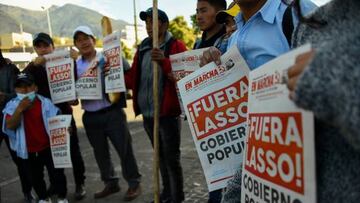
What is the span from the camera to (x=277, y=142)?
1332mm

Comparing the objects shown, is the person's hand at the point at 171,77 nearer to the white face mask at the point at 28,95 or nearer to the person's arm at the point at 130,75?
the person's arm at the point at 130,75

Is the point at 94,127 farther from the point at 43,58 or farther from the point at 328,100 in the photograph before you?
the point at 328,100

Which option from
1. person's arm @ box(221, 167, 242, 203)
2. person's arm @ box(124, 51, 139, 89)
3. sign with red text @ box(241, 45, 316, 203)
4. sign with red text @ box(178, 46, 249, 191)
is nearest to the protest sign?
person's arm @ box(124, 51, 139, 89)

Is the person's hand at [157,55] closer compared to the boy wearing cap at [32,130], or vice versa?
the person's hand at [157,55]

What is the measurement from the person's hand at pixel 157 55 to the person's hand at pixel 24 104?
1.59 meters

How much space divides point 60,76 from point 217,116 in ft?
9.04

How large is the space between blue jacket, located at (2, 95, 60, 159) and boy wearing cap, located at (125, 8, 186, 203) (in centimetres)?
99

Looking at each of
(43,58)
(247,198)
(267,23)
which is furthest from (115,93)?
(247,198)

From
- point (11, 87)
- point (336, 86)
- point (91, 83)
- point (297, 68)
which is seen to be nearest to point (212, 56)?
point (297, 68)

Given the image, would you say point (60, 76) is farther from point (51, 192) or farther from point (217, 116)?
point (217, 116)

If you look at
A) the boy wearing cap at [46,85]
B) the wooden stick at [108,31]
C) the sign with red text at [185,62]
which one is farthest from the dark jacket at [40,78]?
the sign with red text at [185,62]

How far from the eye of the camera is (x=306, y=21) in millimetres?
1241

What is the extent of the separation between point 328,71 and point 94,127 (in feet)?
13.3

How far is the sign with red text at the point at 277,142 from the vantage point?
3.89ft
